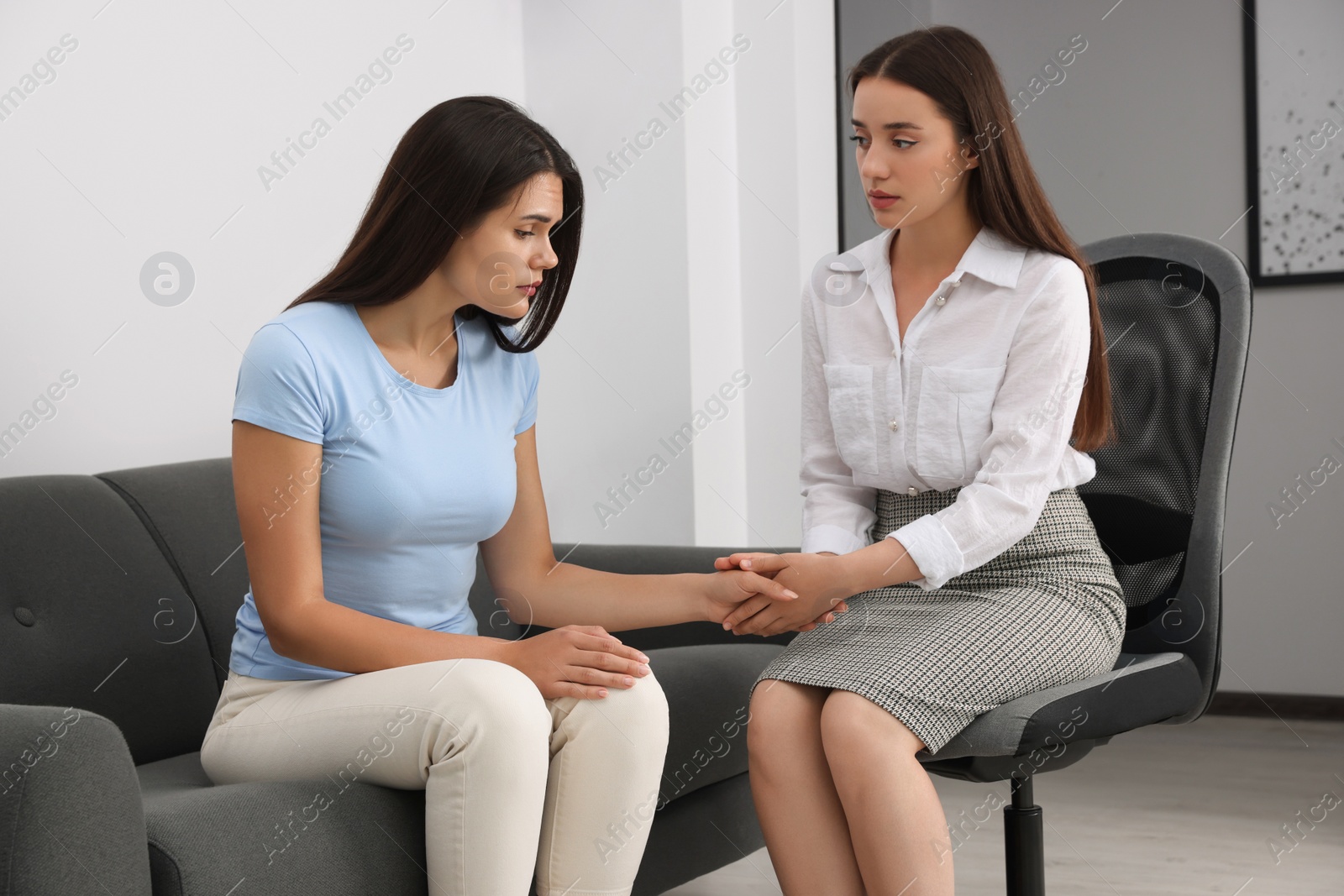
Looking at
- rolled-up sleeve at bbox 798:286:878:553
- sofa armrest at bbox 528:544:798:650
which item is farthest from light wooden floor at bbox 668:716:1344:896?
rolled-up sleeve at bbox 798:286:878:553

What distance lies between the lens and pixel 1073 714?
1.33m

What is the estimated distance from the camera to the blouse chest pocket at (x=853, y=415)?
5.19 ft

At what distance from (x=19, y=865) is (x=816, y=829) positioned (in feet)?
2.54

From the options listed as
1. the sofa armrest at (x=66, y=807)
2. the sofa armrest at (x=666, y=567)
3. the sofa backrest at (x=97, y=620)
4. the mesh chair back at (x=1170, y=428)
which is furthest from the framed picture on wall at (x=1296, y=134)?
the sofa armrest at (x=66, y=807)

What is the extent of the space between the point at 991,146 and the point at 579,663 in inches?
31.7

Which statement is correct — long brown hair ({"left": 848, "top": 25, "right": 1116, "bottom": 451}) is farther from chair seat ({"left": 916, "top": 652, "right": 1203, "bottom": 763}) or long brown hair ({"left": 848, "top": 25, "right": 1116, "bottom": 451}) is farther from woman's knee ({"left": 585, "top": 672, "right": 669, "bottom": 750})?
woman's knee ({"left": 585, "top": 672, "right": 669, "bottom": 750})

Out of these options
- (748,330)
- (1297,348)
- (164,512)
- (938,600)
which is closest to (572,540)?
(748,330)

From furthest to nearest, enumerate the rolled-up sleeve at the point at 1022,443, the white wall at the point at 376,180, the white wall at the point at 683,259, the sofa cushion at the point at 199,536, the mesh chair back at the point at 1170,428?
the white wall at the point at 683,259 < the white wall at the point at 376,180 < the sofa cushion at the point at 199,536 < the mesh chair back at the point at 1170,428 < the rolled-up sleeve at the point at 1022,443

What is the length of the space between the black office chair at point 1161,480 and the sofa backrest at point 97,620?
40.6 inches

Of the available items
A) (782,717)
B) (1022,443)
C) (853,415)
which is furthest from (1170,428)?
(782,717)

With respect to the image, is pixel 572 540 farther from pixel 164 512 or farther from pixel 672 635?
pixel 164 512

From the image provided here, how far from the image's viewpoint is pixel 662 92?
2732 millimetres

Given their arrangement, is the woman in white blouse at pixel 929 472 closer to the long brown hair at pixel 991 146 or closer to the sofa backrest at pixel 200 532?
the long brown hair at pixel 991 146

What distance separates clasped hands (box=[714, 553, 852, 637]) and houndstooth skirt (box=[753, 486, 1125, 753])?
0.02 m
